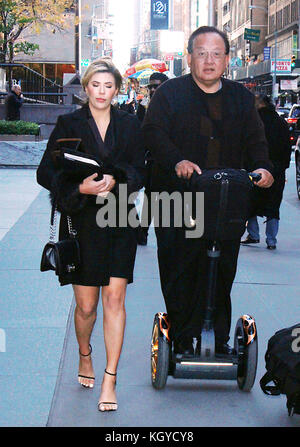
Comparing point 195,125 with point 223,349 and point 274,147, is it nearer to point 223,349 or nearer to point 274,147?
point 223,349

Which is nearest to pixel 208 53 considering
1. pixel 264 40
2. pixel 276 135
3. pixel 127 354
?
pixel 127 354

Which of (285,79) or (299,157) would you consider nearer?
(299,157)

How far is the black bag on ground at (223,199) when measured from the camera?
15.1 feet

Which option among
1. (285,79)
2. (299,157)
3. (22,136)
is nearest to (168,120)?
(299,157)

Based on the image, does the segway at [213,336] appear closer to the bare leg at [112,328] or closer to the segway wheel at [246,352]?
the segway wheel at [246,352]

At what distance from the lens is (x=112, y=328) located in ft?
15.6

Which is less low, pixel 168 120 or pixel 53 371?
pixel 168 120

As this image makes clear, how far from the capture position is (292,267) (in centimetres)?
954

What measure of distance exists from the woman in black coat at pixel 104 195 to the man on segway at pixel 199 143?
0.80ft

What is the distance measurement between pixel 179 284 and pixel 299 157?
11875 mm

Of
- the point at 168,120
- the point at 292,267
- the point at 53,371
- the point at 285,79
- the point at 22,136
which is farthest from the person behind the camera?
the point at 285,79

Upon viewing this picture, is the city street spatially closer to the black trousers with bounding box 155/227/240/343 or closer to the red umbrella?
the black trousers with bounding box 155/227/240/343

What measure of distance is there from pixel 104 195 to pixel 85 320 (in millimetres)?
758

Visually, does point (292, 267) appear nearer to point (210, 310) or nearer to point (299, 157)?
point (210, 310)
